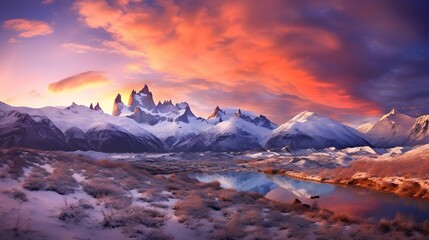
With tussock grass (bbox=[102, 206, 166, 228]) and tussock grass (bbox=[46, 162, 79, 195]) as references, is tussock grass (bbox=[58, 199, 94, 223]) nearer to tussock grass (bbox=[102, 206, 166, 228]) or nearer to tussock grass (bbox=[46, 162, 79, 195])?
tussock grass (bbox=[102, 206, 166, 228])

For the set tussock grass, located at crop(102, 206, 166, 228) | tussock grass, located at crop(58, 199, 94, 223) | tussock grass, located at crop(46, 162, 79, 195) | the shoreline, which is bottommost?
the shoreline

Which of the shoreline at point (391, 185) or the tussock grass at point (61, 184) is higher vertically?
the tussock grass at point (61, 184)

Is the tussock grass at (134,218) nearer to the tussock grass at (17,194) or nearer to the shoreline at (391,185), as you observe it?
the tussock grass at (17,194)

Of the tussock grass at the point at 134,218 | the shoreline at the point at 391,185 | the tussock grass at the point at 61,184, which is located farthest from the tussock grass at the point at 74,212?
the shoreline at the point at 391,185

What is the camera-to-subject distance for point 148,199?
25.0 metres

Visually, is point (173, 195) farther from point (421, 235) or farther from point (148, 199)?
point (421, 235)

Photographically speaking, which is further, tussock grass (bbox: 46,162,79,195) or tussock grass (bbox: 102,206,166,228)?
tussock grass (bbox: 46,162,79,195)

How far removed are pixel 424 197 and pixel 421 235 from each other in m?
29.6

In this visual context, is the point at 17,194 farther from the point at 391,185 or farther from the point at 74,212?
the point at 391,185

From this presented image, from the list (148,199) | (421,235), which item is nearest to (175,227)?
(148,199)

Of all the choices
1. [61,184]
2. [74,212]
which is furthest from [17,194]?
[61,184]

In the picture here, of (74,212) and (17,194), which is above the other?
(17,194)

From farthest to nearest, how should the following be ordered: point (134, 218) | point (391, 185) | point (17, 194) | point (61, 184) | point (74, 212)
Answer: point (391, 185) < point (61, 184) < point (134, 218) < point (17, 194) < point (74, 212)

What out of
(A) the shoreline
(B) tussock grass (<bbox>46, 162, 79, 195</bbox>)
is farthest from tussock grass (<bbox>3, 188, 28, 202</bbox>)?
(A) the shoreline
